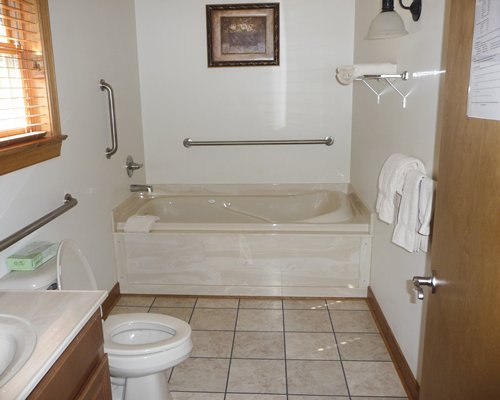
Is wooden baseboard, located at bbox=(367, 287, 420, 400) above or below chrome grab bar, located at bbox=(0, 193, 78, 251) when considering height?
below

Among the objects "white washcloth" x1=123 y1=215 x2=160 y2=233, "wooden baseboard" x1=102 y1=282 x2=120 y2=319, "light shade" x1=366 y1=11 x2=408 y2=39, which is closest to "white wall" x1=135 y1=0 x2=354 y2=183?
"white washcloth" x1=123 y1=215 x2=160 y2=233

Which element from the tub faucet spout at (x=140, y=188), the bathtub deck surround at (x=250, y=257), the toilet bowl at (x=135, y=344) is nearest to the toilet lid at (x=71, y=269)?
the toilet bowl at (x=135, y=344)

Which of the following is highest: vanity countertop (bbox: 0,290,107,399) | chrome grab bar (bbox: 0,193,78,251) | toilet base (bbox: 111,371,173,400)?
chrome grab bar (bbox: 0,193,78,251)

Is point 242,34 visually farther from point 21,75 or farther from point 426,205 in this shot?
point 426,205

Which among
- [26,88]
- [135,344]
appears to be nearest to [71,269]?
[135,344]

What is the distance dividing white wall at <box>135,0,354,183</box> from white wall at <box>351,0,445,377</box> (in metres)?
0.38

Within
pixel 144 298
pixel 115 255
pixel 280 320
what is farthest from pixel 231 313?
pixel 115 255

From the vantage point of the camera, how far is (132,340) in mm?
2057

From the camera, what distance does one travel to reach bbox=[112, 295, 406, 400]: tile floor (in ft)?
7.04

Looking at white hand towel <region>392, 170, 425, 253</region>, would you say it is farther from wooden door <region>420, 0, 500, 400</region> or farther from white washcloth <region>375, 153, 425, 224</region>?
wooden door <region>420, 0, 500, 400</region>

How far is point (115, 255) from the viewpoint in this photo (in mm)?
3059

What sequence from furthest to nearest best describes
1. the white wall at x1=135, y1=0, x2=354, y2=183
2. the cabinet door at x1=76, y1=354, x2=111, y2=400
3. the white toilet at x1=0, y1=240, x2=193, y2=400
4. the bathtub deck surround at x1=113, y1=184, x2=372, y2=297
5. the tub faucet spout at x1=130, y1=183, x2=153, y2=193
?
1. the white wall at x1=135, y1=0, x2=354, y2=183
2. the tub faucet spout at x1=130, y1=183, x2=153, y2=193
3. the bathtub deck surround at x1=113, y1=184, x2=372, y2=297
4. the white toilet at x1=0, y1=240, x2=193, y2=400
5. the cabinet door at x1=76, y1=354, x2=111, y2=400

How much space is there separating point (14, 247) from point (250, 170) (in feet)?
7.34

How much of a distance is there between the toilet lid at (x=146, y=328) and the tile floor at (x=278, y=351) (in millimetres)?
363
